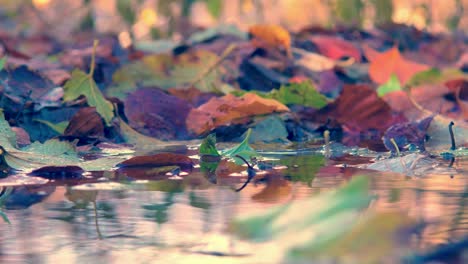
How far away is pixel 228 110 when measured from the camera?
8.15 feet

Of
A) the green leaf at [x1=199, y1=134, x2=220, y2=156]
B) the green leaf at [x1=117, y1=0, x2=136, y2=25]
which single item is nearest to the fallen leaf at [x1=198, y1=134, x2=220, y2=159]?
the green leaf at [x1=199, y1=134, x2=220, y2=156]

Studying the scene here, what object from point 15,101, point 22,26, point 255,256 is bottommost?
point 255,256

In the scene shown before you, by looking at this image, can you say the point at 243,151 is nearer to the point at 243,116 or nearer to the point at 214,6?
the point at 243,116

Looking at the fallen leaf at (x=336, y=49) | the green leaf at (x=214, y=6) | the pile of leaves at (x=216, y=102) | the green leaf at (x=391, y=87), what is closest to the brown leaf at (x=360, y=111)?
the pile of leaves at (x=216, y=102)

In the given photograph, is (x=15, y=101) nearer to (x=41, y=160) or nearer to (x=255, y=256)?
(x=41, y=160)

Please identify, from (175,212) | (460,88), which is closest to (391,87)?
(460,88)

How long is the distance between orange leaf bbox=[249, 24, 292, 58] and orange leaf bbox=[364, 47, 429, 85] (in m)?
0.40

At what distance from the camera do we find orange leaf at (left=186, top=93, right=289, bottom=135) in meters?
2.47

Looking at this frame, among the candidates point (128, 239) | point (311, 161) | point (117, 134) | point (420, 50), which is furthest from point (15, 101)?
point (420, 50)

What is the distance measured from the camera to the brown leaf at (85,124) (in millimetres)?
2297

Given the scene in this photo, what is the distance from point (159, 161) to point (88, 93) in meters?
0.60

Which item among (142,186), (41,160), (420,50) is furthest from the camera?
(420,50)

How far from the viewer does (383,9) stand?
5.54m

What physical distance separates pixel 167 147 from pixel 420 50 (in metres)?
2.70
